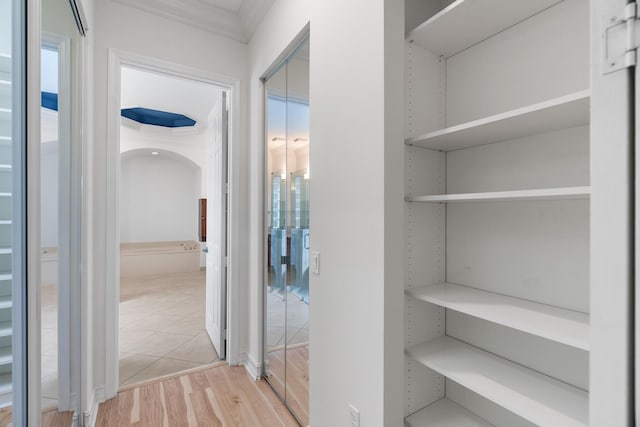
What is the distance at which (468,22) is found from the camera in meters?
1.15

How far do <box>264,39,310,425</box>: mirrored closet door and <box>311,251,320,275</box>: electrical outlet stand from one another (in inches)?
10.6

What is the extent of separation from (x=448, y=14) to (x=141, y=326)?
404 cm

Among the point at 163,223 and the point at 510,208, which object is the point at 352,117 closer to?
the point at 510,208

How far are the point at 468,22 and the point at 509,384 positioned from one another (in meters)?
1.34

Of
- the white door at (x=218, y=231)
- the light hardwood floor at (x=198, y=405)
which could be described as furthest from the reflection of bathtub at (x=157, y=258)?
the light hardwood floor at (x=198, y=405)

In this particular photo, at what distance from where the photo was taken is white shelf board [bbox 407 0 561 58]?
1051 mm

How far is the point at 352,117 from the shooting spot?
1.38 metres

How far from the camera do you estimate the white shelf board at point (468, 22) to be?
41.4 inches

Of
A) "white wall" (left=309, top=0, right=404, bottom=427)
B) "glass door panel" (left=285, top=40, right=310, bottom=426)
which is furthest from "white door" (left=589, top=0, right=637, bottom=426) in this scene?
Answer: "glass door panel" (left=285, top=40, right=310, bottom=426)

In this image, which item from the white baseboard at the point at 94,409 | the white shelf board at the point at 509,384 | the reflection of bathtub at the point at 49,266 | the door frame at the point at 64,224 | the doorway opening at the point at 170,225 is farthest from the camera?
the doorway opening at the point at 170,225

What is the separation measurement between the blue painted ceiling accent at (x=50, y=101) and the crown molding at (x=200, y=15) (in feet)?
4.50

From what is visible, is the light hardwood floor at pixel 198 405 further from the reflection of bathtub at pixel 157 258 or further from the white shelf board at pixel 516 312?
the reflection of bathtub at pixel 157 258

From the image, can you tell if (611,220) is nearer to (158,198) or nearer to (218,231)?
(218,231)

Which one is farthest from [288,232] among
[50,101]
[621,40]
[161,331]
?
[161,331]
